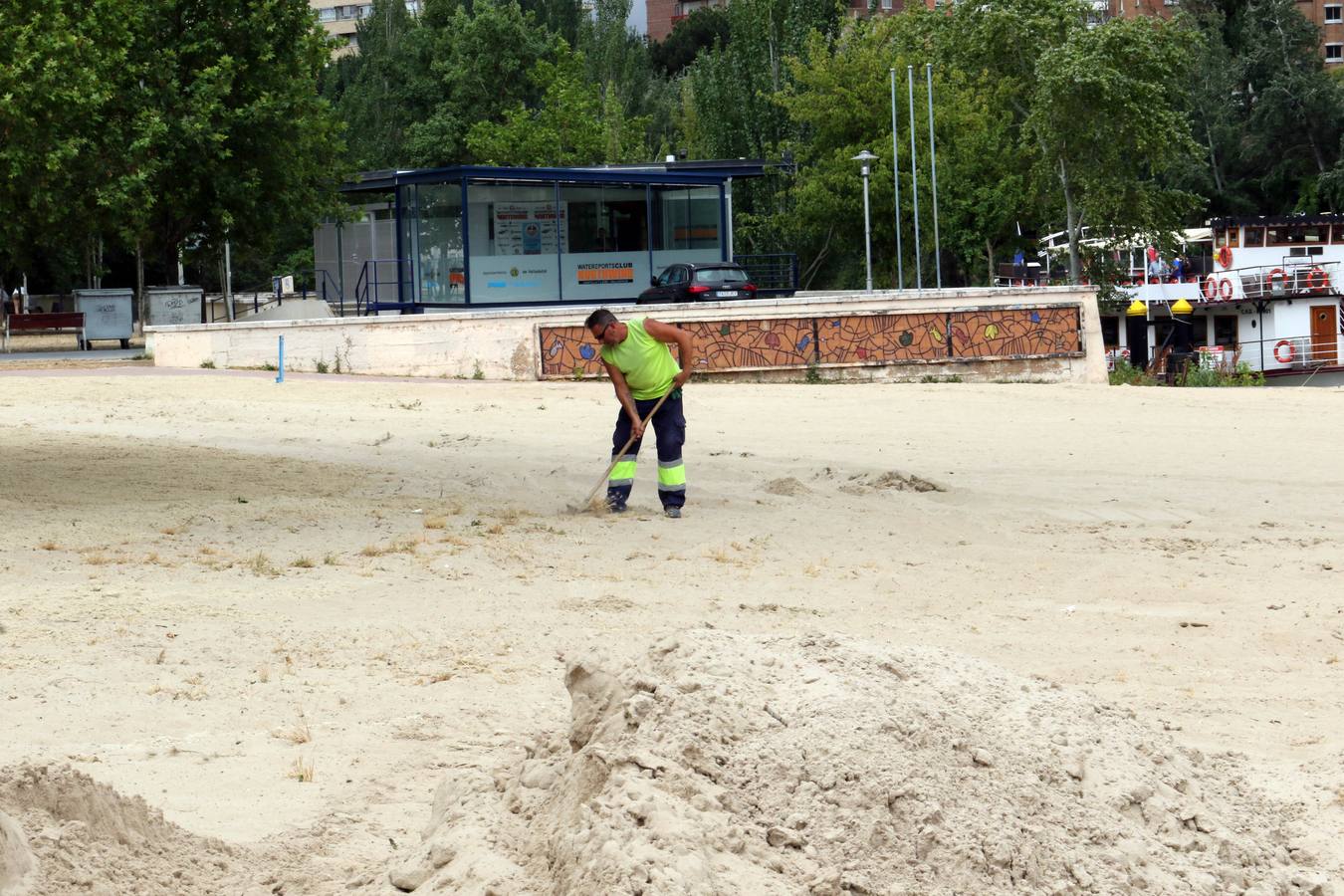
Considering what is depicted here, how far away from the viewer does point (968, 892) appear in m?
3.73

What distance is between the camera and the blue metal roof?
3266 cm

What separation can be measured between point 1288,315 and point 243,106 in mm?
29014

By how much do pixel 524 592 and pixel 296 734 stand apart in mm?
3113

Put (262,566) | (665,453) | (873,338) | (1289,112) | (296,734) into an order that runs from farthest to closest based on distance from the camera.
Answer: (1289,112) < (873,338) < (665,453) < (262,566) < (296,734)

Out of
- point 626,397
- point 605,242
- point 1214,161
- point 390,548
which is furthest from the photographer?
point 1214,161

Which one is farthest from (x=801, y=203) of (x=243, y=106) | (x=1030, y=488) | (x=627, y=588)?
(x=627, y=588)

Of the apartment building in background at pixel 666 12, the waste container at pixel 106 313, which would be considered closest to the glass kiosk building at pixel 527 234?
the waste container at pixel 106 313

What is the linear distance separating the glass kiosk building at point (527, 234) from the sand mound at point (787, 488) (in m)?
20.3

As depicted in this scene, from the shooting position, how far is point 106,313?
34.4 metres

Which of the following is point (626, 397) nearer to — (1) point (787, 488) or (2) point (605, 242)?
(1) point (787, 488)

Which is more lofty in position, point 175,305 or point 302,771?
point 175,305

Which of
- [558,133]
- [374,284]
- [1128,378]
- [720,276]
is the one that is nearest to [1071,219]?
[1128,378]

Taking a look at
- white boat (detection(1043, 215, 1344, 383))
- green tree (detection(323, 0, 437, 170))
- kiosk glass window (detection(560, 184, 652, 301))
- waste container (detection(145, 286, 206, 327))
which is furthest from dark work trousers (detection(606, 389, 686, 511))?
green tree (detection(323, 0, 437, 170))

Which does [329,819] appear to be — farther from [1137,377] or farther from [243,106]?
[243,106]
